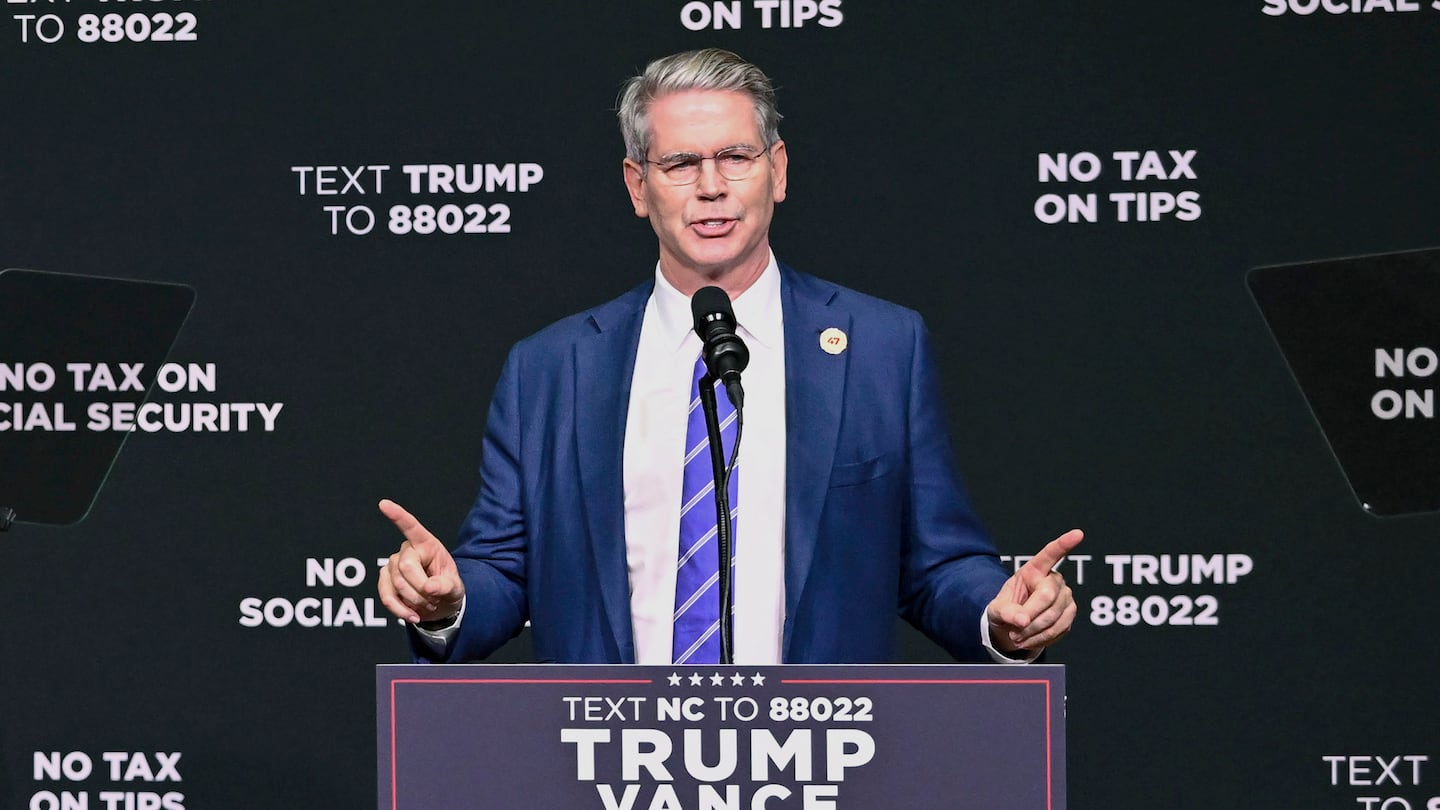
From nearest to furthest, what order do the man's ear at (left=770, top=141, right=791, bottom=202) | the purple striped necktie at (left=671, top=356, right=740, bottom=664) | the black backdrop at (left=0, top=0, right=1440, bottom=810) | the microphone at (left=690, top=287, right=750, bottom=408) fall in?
the microphone at (left=690, top=287, right=750, bottom=408) < the purple striped necktie at (left=671, top=356, right=740, bottom=664) < the man's ear at (left=770, top=141, right=791, bottom=202) < the black backdrop at (left=0, top=0, right=1440, bottom=810)

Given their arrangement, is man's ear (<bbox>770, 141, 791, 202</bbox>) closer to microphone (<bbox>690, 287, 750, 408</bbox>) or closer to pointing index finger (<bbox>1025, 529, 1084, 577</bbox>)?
microphone (<bbox>690, 287, 750, 408</bbox>)

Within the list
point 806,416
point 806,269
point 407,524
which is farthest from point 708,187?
point 806,269

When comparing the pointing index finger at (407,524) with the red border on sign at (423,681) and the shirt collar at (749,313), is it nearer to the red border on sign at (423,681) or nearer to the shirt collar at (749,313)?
the red border on sign at (423,681)

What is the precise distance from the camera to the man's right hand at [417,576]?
172cm

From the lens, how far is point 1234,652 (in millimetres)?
3195

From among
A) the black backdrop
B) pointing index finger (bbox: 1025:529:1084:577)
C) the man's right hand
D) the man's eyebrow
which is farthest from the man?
the black backdrop

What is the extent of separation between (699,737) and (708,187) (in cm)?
94

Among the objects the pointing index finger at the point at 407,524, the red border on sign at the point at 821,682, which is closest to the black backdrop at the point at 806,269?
the pointing index finger at the point at 407,524

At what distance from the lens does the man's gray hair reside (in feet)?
7.42

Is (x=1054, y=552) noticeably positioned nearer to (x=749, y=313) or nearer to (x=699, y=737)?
(x=699, y=737)

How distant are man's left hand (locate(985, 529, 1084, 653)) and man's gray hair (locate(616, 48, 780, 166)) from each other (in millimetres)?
829

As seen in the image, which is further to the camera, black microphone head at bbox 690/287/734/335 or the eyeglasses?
the eyeglasses

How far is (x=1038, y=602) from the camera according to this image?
1.68 metres

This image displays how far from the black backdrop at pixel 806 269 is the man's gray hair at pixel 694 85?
3.23 ft
